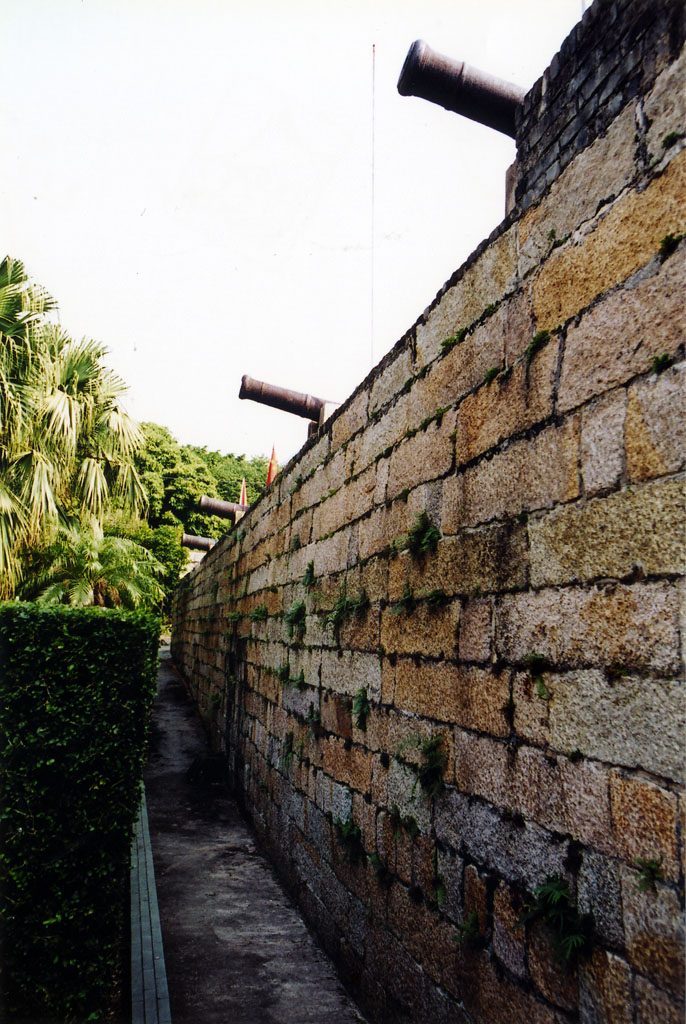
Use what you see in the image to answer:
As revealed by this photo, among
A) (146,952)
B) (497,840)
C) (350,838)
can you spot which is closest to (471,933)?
(497,840)

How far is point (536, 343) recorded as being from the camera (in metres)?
2.19

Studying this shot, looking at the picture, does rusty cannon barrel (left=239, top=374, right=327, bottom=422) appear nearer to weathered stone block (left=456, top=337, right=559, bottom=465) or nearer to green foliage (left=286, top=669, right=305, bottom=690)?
green foliage (left=286, top=669, right=305, bottom=690)

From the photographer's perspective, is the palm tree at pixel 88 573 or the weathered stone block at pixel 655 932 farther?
the palm tree at pixel 88 573

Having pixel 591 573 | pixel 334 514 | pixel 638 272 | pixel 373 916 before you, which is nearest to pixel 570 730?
pixel 591 573

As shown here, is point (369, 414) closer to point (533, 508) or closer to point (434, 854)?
point (533, 508)

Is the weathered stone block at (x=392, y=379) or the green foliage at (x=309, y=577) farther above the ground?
the weathered stone block at (x=392, y=379)

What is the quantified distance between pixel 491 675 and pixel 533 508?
0.59 m

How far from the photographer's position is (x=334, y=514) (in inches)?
171

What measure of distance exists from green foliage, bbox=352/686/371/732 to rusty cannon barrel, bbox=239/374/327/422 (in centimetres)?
369

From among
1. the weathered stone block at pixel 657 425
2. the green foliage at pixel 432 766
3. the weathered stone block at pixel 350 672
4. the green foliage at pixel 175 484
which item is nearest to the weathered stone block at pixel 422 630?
the weathered stone block at pixel 350 672

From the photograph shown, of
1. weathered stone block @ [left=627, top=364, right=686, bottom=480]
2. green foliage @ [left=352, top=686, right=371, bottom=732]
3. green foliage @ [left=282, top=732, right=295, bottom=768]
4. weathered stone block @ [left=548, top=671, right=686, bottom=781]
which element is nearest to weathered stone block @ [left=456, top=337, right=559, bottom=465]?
weathered stone block @ [left=627, top=364, right=686, bottom=480]

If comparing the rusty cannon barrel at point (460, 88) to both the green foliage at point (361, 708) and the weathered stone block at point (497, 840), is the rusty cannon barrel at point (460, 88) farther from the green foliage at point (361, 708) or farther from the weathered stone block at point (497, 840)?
the weathered stone block at point (497, 840)

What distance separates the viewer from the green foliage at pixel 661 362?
162 centimetres

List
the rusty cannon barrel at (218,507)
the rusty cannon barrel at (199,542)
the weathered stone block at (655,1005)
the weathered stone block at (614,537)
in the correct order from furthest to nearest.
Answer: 1. the rusty cannon barrel at (199,542)
2. the rusty cannon barrel at (218,507)
3. the weathered stone block at (614,537)
4. the weathered stone block at (655,1005)
